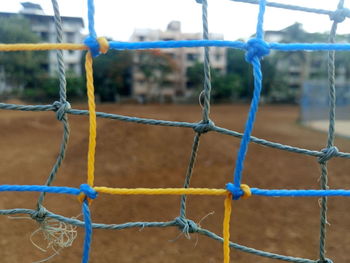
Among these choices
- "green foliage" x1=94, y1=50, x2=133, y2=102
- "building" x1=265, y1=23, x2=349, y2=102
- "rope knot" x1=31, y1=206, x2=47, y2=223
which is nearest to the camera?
"rope knot" x1=31, y1=206, x2=47, y2=223

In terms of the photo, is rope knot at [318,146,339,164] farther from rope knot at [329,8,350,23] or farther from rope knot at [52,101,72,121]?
rope knot at [52,101,72,121]

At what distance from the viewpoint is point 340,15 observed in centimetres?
87

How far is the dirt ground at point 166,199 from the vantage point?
88.0 inches

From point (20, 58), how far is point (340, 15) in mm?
11288

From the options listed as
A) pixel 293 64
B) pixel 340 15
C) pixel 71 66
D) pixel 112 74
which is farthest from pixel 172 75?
pixel 340 15

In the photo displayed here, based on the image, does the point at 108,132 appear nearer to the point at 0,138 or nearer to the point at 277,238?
the point at 0,138

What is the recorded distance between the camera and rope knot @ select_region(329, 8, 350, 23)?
0.87 metres

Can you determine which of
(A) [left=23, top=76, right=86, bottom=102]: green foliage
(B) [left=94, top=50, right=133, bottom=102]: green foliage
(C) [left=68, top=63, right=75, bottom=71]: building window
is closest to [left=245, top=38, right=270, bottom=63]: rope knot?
(A) [left=23, top=76, right=86, bottom=102]: green foliage

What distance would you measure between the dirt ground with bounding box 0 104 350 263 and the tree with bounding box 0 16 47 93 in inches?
175

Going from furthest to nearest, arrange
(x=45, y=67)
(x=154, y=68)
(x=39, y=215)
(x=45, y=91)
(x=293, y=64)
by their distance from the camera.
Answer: (x=293, y=64)
(x=154, y=68)
(x=45, y=67)
(x=45, y=91)
(x=39, y=215)

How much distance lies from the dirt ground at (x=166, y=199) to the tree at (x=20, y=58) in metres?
4.45

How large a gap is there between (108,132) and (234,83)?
988cm

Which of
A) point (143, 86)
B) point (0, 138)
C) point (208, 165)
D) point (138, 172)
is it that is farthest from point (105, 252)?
point (143, 86)

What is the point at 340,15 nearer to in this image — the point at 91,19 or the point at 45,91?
the point at 91,19
